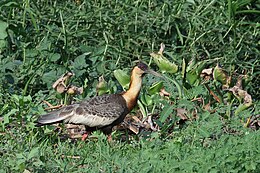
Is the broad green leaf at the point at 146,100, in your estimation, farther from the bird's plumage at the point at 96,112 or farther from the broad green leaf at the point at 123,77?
the bird's plumage at the point at 96,112

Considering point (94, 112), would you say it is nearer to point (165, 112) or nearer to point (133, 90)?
point (133, 90)

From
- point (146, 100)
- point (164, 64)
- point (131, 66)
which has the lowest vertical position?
point (131, 66)

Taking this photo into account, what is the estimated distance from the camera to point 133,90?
25.9 feet

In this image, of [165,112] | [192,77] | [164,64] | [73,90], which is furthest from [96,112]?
[192,77]

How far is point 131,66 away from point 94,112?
159cm

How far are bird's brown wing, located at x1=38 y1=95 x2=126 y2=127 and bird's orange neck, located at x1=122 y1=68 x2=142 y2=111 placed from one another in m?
0.08

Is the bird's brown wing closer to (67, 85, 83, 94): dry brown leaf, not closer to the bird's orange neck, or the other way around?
the bird's orange neck

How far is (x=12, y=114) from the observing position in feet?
25.2

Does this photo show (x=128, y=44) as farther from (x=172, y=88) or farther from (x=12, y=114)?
(x=12, y=114)

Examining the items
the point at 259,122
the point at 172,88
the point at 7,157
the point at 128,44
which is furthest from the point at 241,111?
the point at 7,157

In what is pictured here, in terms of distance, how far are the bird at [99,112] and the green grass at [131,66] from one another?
18 cm

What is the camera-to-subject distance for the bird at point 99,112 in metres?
7.46

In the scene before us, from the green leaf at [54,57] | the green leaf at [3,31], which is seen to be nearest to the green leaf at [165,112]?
the green leaf at [54,57]

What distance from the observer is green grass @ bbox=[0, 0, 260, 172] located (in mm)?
6857
